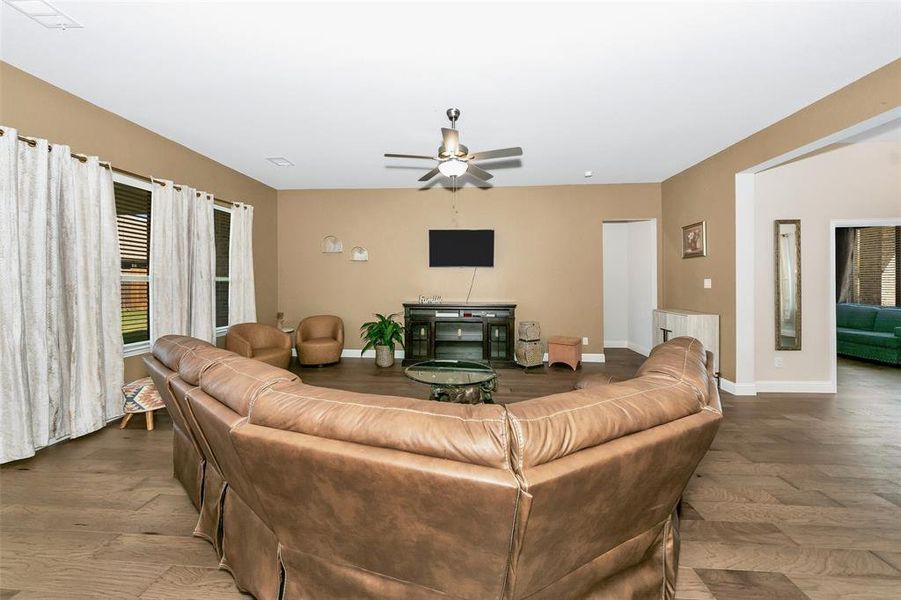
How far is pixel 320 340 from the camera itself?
238 inches

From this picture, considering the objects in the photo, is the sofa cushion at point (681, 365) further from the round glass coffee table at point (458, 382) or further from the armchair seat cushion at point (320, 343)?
the armchair seat cushion at point (320, 343)

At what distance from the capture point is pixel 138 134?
3.99 m

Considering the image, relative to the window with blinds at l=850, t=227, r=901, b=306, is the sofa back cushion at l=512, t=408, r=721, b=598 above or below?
below

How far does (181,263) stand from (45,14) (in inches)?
97.6

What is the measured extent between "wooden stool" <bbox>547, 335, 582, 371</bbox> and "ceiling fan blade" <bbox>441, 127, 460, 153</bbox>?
11.6 ft

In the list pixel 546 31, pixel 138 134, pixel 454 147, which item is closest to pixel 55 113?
pixel 138 134

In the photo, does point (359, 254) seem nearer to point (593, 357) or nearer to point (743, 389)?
point (593, 357)

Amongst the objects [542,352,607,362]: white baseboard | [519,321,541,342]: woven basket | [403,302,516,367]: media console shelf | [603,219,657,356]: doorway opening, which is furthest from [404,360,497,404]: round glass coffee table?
[603,219,657,356]: doorway opening

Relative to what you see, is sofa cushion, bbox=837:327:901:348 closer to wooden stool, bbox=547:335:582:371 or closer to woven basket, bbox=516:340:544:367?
wooden stool, bbox=547:335:582:371

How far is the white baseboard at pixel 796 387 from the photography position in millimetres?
4500

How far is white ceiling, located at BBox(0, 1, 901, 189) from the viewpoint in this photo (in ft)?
7.71

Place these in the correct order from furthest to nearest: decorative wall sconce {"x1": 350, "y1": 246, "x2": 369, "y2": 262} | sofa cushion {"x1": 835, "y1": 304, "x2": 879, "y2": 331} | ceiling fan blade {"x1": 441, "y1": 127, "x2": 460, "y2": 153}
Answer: decorative wall sconce {"x1": 350, "y1": 246, "x2": 369, "y2": 262} → sofa cushion {"x1": 835, "y1": 304, "x2": 879, "y2": 331} → ceiling fan blade {"x1": 441, "y1": 127, "x2": 460, "y2": 153}

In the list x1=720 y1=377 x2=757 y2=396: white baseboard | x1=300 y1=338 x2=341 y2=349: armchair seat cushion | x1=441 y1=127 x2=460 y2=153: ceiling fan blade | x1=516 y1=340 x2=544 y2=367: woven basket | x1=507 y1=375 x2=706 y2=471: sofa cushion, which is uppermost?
x1=441 y1=127 x2=460 y2=153: ceiling fan blade

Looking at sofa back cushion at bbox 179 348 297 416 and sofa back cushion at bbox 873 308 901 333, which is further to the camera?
sofa back cushion at bbox 873 308 901 333
